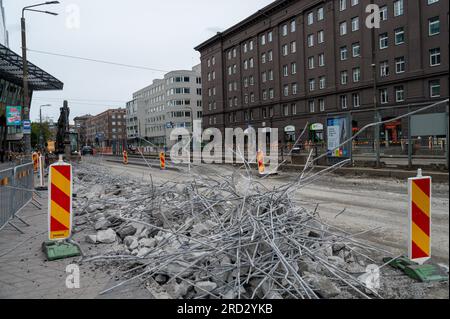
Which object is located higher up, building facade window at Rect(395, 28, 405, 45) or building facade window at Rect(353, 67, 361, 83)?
building facade window at Rect(395, 28, 405, 45)

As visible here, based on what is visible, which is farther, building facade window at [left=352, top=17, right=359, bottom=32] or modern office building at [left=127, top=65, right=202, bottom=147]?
modern office building at [left=127, top=65, right=202, bottom=147]

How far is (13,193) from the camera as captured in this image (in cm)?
848

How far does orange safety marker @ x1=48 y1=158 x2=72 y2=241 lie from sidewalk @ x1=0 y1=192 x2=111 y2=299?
42 cm

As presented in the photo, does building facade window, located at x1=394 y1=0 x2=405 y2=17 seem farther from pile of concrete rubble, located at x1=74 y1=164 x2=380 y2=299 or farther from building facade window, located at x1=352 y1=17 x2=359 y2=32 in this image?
pile of concrete rubble, located at x1=74 y1=164 x2=380 y2=299

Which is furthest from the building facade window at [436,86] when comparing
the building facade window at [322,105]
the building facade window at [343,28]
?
the building facade window at [322,105]

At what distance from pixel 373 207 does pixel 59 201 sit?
19.9ft

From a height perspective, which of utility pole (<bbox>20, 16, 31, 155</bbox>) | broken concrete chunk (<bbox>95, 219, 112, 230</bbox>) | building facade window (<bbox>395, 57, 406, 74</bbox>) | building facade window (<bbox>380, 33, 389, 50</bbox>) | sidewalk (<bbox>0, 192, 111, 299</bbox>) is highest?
building facade window (<bbox>380, 33, 389, 50</bbox>)

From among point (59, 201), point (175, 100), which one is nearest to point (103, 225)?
point (59, 201)

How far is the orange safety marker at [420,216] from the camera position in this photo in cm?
309

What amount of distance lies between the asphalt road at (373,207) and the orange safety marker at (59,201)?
2558 mm

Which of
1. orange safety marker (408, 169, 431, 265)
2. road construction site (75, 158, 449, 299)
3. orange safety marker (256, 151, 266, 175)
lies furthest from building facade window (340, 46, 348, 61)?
orange safety marker (408, 169, 431, 265)

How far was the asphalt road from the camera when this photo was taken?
2857 mm

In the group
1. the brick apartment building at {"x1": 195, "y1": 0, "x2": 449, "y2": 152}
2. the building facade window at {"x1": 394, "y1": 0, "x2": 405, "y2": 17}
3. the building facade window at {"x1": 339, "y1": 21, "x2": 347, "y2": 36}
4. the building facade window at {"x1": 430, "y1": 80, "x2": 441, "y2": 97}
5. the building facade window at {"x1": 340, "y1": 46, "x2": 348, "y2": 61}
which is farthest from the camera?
the building facade window at {"x1": 340, "y1": 46, "x2": 348, "y2": 61}
